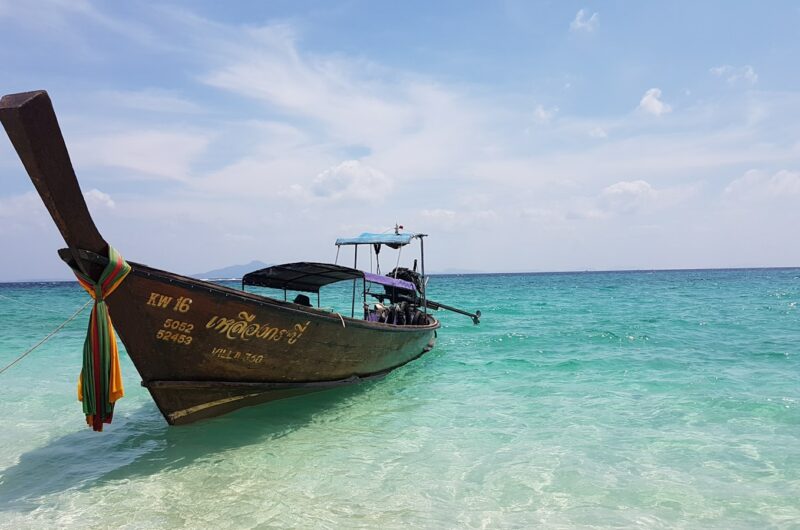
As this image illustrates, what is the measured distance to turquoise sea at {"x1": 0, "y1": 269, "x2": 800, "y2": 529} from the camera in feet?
16.0

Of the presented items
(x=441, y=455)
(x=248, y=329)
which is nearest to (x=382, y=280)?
(x=248, y=329)

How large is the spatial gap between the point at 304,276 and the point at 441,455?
5.06 meters

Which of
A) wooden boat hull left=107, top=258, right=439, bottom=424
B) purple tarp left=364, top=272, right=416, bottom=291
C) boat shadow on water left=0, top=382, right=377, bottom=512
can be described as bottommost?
boat shadow on water left=0, top=382, right=377, bottom=512

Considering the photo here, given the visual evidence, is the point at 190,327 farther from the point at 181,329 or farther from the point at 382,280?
the point at 382,280

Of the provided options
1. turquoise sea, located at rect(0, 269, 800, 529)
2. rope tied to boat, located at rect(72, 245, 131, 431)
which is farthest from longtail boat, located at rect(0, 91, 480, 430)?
turquoise sea, located at rect(0, 269, 800, 529)

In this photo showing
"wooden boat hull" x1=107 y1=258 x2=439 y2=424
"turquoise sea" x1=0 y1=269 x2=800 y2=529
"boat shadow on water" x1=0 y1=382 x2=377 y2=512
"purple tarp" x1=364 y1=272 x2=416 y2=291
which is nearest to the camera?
"turquoise sea" x1=0 y1=269 x2=800 y2=529

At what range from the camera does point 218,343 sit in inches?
260

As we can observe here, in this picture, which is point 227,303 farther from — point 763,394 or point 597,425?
point 763,394

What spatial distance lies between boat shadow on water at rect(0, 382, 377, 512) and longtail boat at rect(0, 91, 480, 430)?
1.03 feet

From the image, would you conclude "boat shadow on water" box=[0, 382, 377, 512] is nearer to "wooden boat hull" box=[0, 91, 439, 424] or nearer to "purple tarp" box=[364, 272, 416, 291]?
"wooden boat hull" box=[0, 91, 439, 424]

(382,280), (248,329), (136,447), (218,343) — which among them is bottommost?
(136,447)

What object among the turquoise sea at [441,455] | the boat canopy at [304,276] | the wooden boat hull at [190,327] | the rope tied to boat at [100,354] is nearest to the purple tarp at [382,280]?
the boat canopy at [304,276]

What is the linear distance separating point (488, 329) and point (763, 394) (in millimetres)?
11674

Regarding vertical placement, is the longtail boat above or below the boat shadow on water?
above
